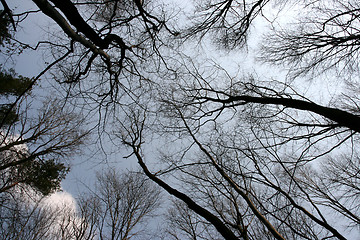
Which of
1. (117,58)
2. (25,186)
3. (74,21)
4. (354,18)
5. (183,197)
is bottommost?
(183,197)

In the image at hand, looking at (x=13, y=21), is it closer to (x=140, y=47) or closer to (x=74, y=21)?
(x=74, y=21)

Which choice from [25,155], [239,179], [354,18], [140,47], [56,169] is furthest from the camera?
[56,169]

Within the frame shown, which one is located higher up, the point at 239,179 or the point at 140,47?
the point at 140,47

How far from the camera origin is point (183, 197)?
2.46 metres

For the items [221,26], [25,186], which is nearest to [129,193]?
[25,186]

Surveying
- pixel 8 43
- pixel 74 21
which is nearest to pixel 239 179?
pixel 74 21

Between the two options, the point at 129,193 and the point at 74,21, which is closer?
the point at 74,21

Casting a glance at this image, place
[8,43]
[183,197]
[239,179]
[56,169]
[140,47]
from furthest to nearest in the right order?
1. [56,169]
2. [140,47]
3. [239,179]
4. [8,43]
5. [183,197]

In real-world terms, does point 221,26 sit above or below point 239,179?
above

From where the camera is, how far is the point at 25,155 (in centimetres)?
605

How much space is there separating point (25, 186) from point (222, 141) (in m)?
7.64

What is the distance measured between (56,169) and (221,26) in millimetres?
8560

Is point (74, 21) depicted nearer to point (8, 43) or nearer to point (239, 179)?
point (8, 43)

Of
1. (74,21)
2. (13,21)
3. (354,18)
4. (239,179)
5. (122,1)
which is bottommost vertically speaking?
(239,179)
